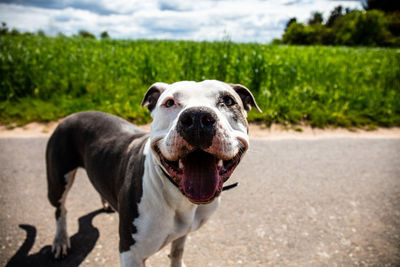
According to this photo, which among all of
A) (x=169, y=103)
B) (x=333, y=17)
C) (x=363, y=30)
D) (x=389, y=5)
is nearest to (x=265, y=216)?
(x=169, y=103)

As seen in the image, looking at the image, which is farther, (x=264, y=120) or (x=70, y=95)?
(x=70, y=95)

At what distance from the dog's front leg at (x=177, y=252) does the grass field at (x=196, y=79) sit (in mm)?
3320

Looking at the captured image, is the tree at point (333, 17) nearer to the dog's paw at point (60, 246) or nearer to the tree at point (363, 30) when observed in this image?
the tree at point (363, 30)

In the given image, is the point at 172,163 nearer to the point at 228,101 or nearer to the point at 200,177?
the point at 200,177

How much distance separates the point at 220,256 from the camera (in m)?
2.41

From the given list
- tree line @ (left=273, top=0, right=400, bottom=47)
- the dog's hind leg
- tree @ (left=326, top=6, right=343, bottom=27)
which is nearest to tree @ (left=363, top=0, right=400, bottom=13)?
tree line @ (left=273, top=0, right=400, bottom=47)

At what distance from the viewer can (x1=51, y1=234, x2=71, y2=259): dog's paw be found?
Result: 2.40m

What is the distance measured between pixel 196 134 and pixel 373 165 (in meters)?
4.00

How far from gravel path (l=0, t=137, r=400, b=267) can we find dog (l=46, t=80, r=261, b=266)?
670 mm

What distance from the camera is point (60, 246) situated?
243 cm

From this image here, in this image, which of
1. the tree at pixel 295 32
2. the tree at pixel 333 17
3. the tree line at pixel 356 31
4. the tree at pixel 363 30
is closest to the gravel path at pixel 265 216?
the tree at pixel 295 32

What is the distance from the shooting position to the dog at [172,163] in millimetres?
1439

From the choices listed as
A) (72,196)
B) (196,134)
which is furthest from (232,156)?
(72,196)

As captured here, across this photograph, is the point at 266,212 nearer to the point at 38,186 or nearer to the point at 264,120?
the point at 264,120
